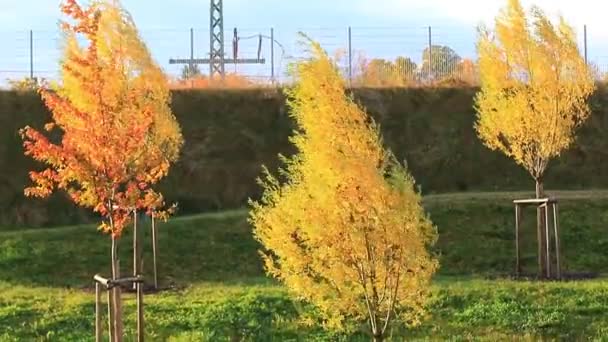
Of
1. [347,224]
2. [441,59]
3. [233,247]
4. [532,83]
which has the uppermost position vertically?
[441,59]

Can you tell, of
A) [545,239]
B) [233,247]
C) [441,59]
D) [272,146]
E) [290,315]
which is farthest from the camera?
[441,59]

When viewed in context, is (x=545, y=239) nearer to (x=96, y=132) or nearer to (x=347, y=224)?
(x=347, y=224)

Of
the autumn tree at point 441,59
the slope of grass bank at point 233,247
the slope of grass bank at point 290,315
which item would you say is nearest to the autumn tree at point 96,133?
the slope of grass bank at point 290,315

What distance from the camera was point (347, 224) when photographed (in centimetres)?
769

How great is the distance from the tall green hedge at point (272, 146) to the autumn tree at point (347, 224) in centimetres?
1390

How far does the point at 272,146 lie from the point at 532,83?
10.7m

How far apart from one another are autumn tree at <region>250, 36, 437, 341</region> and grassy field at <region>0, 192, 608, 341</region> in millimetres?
2488

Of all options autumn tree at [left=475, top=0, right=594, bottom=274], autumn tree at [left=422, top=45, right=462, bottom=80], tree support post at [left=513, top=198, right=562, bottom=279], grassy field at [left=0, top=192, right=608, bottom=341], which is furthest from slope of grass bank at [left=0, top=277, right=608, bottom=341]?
autumn tree at [left=422, top=45, right=462, bottom=80]

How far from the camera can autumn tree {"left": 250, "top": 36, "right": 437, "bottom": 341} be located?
7.63 meters

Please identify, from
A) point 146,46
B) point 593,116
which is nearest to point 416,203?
point 146,46

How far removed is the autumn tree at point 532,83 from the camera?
13.4 metres

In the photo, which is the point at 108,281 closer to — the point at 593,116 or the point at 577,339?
the point at 577,339

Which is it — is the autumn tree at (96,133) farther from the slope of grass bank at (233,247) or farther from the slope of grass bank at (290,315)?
the slope of grass bank at (233,247)

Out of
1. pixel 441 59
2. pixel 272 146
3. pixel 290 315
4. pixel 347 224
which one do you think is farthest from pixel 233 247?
pixel 441 59
